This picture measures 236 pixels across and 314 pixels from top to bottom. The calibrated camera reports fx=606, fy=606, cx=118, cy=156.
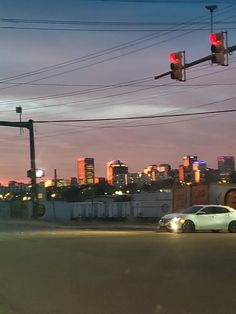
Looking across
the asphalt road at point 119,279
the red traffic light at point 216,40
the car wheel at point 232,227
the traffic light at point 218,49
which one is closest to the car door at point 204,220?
the car wheel at point 232,227

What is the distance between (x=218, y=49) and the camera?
17.6m

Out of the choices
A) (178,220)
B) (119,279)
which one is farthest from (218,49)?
(178,220)

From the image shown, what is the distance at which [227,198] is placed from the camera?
37.4 metres

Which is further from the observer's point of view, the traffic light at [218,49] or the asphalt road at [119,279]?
the traffic light at [218,49]

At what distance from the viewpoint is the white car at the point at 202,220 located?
90.8 ft

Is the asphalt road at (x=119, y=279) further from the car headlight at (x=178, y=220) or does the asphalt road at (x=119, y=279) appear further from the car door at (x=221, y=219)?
the car door at (x=221, y=219)

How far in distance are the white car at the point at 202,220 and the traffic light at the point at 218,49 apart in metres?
11.5

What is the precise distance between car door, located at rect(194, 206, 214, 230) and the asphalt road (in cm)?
896

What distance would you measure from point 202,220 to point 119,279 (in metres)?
16.4

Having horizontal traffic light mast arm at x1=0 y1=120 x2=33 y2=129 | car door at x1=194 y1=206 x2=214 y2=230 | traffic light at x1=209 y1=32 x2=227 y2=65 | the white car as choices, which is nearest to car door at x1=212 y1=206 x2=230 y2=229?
the white car

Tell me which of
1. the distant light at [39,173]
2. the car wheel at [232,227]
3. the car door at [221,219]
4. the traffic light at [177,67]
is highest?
the traffic light at [177,67]

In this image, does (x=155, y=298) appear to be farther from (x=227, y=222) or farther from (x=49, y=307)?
(x=227, y=222)

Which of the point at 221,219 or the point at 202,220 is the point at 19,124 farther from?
the point at 221,219

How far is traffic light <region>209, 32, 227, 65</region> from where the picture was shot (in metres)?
17.6
